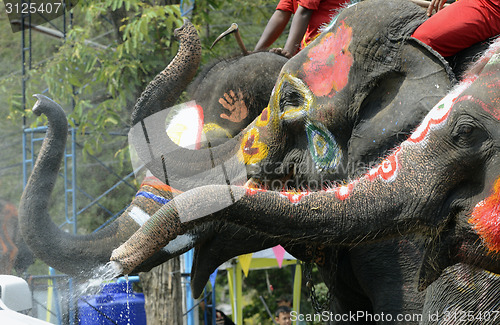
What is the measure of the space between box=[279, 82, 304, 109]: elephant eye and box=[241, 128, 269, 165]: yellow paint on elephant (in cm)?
19

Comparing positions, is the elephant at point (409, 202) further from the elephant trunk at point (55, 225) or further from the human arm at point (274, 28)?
the human arm at point (274, 28)

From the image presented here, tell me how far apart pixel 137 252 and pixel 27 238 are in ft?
3.22

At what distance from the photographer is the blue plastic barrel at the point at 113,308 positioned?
404 cm

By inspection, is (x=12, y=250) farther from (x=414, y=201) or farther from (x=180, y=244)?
(x=414, y=201)

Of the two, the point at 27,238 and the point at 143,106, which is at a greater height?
the point at 143,106

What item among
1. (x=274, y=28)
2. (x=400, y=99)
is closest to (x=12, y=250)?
(x=274, y=28)

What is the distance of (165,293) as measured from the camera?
434cm

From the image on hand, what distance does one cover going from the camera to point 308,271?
9.30ft

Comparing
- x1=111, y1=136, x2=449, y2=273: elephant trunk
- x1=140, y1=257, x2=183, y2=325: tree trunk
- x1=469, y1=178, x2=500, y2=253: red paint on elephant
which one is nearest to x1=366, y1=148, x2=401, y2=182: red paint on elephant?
x1=111, y1=136, x2=449, y2=273: elephant trunk

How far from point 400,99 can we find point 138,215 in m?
1.10

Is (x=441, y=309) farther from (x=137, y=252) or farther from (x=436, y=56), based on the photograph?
(x=137, y=252)

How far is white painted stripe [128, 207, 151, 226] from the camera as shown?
2.84 m

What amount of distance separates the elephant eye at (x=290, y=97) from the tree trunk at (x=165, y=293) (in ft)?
5.98

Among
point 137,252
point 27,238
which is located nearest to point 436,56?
point 137,252
